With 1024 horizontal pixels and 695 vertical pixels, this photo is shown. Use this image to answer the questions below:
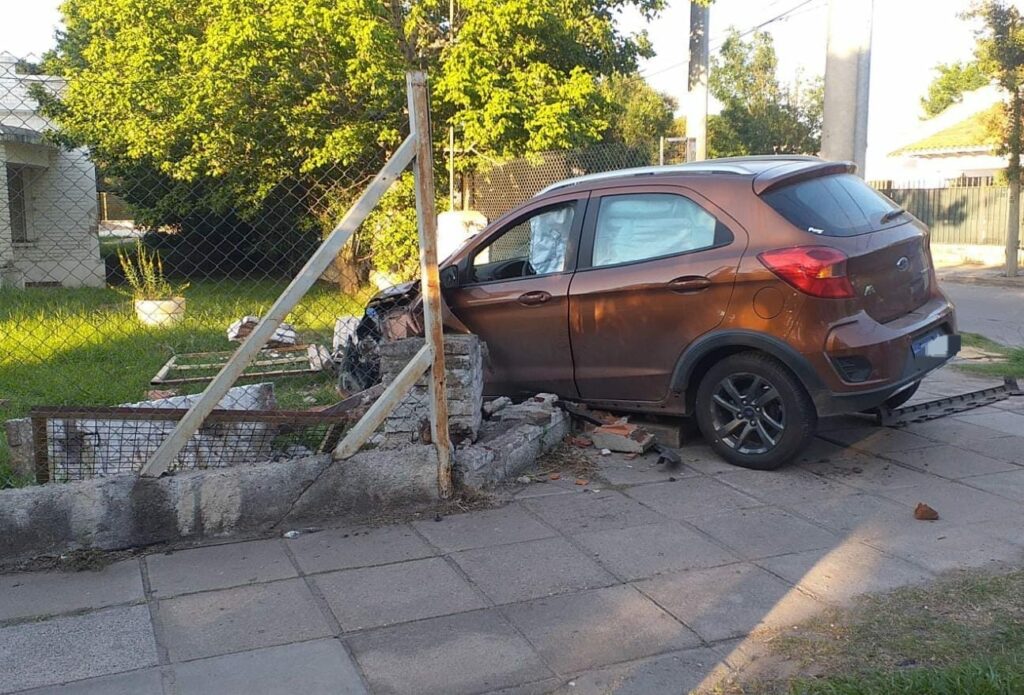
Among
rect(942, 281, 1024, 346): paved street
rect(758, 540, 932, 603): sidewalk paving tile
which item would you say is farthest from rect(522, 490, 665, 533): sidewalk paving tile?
rect(942, 281, 1024, 346): paved street

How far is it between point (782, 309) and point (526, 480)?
1.77 m

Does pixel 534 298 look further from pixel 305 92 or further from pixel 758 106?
pixel 758 106

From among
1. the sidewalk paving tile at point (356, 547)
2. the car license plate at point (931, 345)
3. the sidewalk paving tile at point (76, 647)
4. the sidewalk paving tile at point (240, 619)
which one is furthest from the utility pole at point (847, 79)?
the sidewalk paving tile at point (76, 647)

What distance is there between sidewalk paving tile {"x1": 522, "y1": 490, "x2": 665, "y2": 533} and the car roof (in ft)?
6.58

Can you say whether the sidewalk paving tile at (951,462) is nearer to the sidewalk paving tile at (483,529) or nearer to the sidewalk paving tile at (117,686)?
the sidewalk paving tile at (483,529)

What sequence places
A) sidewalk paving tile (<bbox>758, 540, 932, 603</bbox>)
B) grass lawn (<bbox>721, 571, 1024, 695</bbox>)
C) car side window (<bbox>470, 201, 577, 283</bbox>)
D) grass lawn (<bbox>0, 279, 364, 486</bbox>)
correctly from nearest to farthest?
grass lawn (<bbox>721, 571, 1024, 695</bbox>) → sidewalk paving tile (<bbox>758, 540, 932, 603</bbox>) → car side window (<bbox>470, 201, 577, 283</bbox>) → grass lawn (<bbox>0, 279, 364, 486</bbox>)

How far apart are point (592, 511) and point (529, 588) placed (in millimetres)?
1014

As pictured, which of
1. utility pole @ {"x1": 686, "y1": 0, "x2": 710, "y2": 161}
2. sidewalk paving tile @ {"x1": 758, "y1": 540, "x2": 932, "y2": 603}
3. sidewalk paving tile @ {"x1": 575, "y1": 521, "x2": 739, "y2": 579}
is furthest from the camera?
utility pole @ {"x1": 686, "y1": 0, "x2": 710, "y2": 161}

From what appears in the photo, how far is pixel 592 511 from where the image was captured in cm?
499

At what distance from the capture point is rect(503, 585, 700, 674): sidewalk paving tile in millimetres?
3467

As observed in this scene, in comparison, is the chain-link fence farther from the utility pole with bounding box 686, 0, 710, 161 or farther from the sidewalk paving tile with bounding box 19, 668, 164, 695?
the utility pole with bounding box 686, 0, 710, 161

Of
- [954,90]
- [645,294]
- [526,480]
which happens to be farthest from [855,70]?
[954,90]

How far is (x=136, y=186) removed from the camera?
250 inches

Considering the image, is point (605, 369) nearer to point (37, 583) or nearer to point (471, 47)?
point (37, 583)
